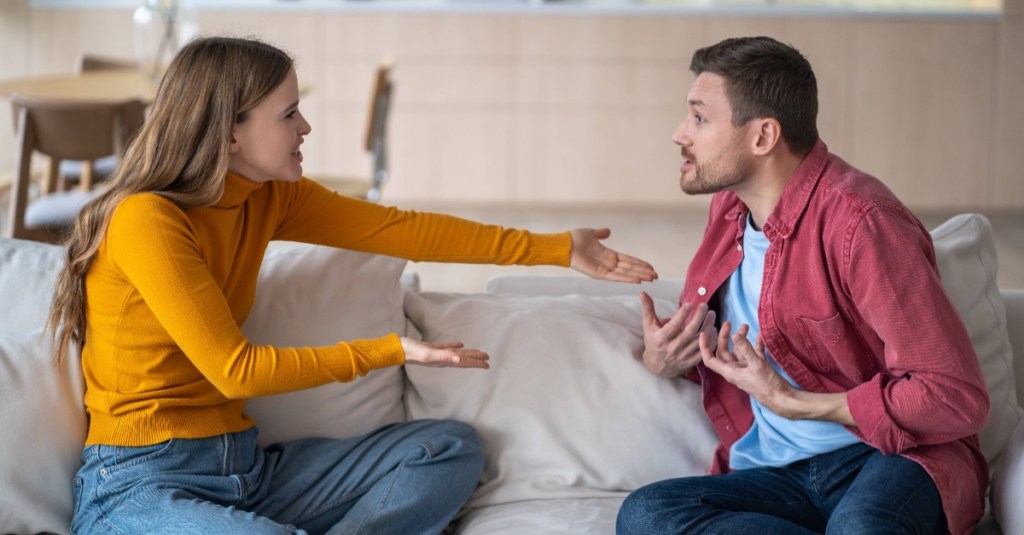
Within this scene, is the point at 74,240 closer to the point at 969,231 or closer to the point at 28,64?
the point at 969,231

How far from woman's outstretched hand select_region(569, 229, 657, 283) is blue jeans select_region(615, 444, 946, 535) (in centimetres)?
41

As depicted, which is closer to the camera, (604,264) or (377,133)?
(604,264)

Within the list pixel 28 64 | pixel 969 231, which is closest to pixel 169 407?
pixel 969 231

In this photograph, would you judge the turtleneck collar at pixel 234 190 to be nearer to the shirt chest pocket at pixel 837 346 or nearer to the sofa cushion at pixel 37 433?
the sofa cushion at pixel 37 433

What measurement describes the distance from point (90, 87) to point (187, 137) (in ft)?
9.18

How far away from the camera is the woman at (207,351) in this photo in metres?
1.77

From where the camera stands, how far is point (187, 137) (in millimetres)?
1841

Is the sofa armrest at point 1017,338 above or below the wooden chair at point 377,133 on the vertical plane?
below

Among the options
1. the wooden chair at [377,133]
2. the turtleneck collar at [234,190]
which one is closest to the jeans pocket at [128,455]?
the turtleneck collar at [234,190]

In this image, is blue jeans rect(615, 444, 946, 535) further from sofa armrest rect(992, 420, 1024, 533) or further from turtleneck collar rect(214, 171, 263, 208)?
turtleneck collar rect(214, 171, 263, 208)

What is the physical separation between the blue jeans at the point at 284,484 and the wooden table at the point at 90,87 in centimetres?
223

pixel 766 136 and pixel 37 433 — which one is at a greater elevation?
pixel 766 136

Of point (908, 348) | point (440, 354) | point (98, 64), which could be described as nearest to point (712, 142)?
point (908, 348)

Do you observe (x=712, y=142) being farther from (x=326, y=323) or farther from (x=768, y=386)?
(x=326, y=323)
